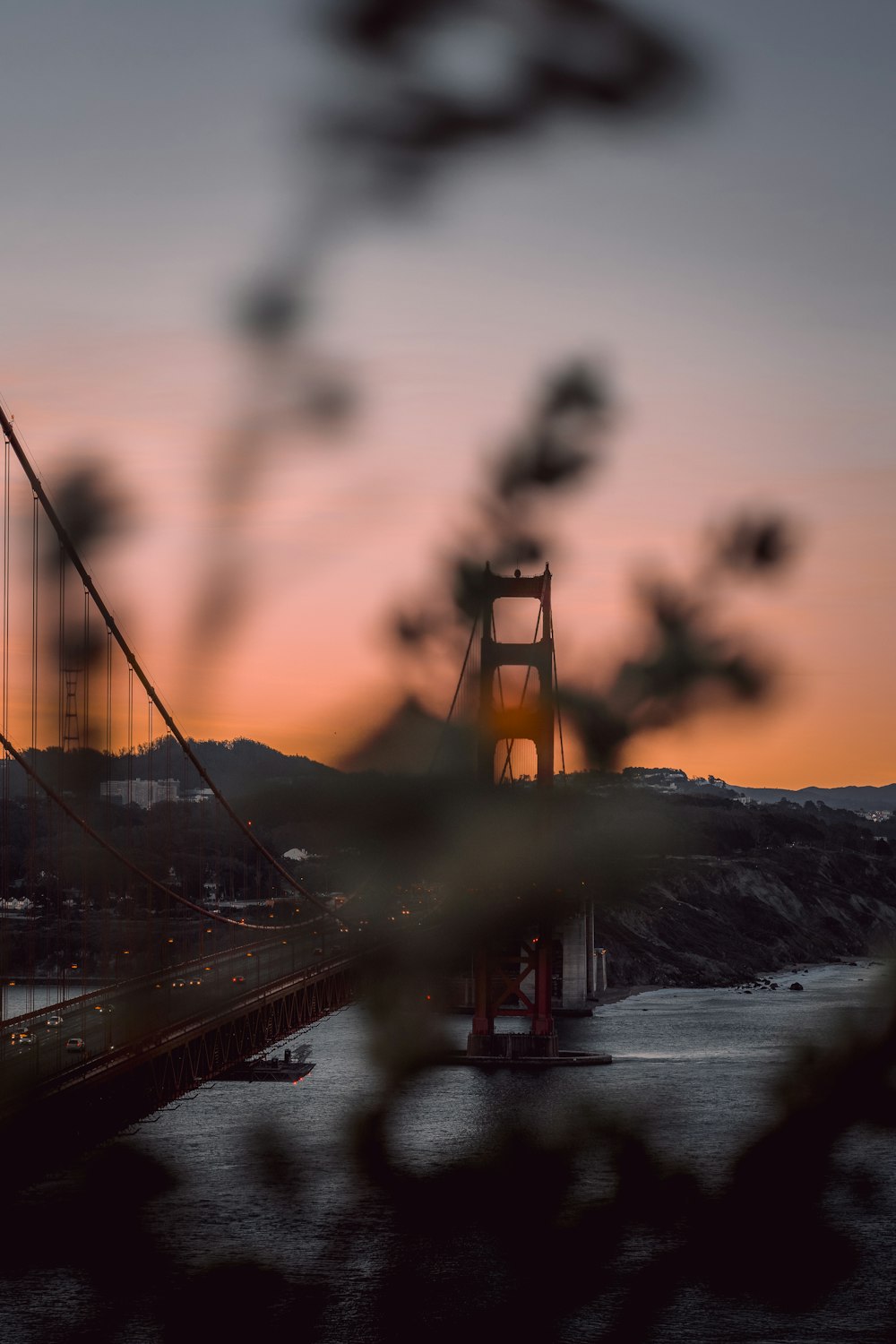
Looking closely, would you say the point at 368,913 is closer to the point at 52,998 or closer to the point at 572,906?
the point at 572,906

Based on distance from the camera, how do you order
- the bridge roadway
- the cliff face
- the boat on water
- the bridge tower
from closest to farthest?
the bridge tower < the cliff face < the bridge roadway < the boat on water

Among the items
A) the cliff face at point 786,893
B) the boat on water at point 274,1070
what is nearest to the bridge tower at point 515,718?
the cliff face at point 786,893

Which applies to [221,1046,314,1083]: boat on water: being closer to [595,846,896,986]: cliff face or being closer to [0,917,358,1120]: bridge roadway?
[0,917,358,1120]: bridge roadway

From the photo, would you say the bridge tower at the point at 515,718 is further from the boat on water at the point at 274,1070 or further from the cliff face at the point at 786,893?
the boat on water at the point at 274,1070

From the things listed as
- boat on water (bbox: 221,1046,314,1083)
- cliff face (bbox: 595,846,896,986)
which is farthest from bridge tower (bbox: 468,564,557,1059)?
boat on water (bbox: 221,1046,314,1083)

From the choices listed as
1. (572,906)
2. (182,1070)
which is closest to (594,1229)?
(572,906)

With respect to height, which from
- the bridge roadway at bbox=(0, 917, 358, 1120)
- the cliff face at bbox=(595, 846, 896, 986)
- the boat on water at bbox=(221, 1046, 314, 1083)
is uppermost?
the cliff face at bbox=(595, 846, 896, 986)

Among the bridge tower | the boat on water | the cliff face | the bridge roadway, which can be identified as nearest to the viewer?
the bridge tower

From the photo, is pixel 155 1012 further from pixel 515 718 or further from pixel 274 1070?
pixel 274 1070
